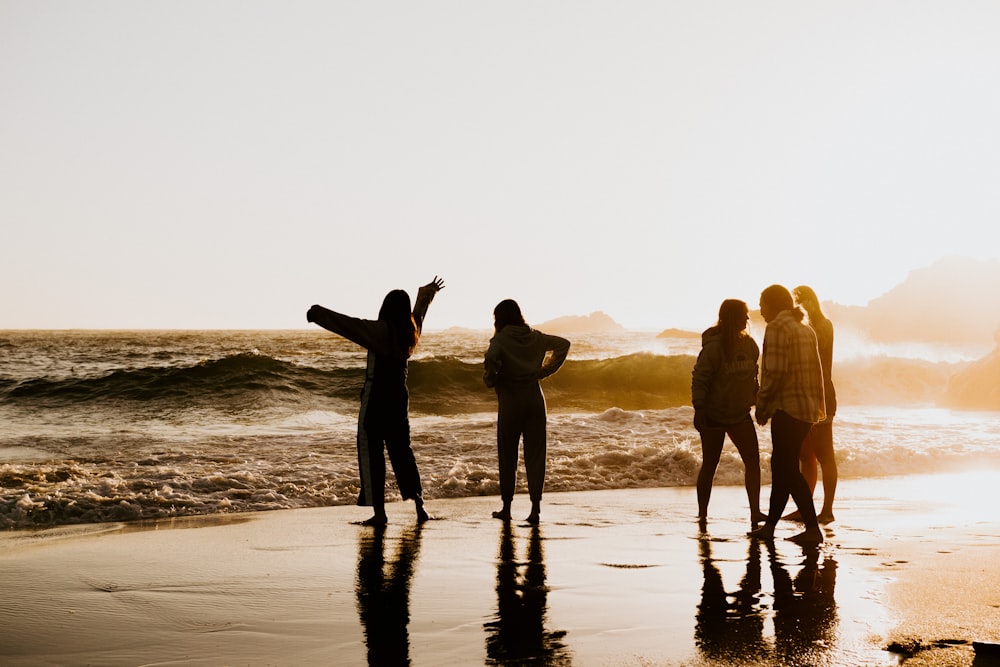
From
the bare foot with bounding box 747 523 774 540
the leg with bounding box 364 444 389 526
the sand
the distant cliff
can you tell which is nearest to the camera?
the sand

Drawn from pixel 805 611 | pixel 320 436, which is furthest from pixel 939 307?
pixel 805 611

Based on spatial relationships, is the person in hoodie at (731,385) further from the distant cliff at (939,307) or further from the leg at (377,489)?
the distant cliff at (939,307)

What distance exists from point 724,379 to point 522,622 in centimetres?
380

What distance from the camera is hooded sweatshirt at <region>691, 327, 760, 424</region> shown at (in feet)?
25.0

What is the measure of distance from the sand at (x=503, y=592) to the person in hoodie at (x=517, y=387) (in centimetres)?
49

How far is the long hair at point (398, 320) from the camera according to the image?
26.3ft

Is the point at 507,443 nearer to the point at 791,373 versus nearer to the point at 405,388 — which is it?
the point at 405,388

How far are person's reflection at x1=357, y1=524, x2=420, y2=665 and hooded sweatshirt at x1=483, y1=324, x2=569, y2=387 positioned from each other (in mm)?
1618

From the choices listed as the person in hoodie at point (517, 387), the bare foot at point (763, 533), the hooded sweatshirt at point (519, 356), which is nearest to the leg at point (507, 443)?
the person in hoodie at point (517, 387)

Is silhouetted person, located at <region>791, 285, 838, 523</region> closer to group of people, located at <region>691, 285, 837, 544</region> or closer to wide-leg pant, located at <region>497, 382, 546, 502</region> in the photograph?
group of people, located at <region>691, 285, 837, 544</region>

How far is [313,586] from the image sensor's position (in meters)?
5.39

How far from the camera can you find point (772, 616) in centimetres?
446

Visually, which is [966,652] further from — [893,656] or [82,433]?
[82,433]

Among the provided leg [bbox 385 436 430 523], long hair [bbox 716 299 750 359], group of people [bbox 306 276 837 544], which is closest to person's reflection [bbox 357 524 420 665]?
leg [bbox 385 436 430 523]
